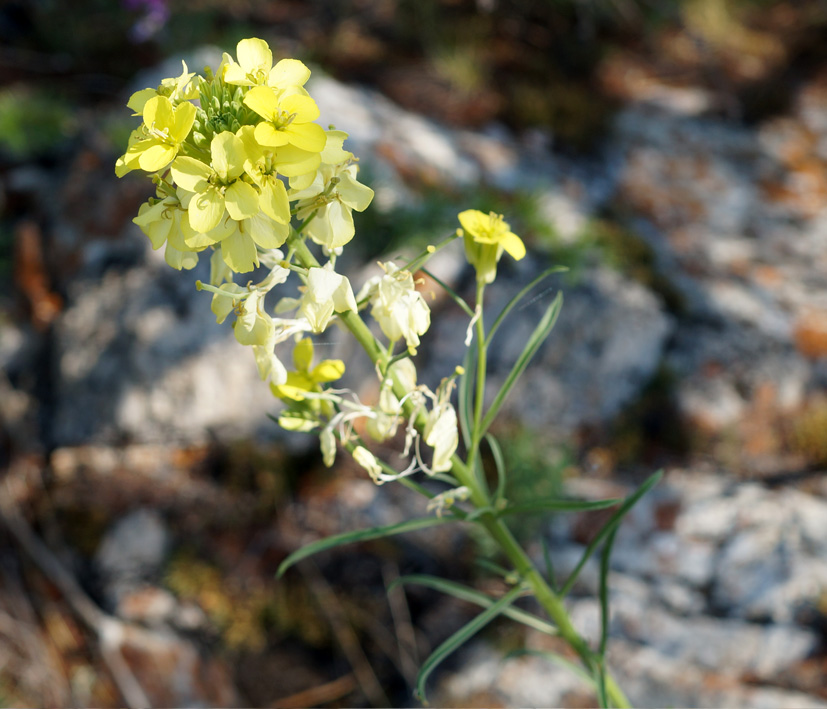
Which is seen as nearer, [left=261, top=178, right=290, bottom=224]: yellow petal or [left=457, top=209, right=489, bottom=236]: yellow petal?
[left=261, top=178, right=290, bottom=224]: yellow petal

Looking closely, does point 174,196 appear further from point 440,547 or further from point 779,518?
point 779,518

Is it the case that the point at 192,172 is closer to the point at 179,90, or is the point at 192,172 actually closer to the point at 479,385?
the point at 179,90

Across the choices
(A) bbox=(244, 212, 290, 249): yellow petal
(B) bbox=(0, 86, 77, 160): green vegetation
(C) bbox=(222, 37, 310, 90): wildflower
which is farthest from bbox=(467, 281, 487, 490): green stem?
(B) bbox=(0, 86, 77, 160): green vegetation

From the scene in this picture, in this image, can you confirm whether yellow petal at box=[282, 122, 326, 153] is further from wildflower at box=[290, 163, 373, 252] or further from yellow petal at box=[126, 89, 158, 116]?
yellow petal at box=[126, 89, 158, 116]

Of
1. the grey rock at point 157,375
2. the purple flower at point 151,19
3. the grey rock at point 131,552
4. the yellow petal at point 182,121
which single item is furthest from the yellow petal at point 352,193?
the purple flower at point 151,19

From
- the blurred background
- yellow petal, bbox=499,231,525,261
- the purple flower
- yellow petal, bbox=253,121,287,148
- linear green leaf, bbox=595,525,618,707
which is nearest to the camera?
yellow petal, bbox=253,121,287,148

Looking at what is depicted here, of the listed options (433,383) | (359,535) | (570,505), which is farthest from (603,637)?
(433,383)

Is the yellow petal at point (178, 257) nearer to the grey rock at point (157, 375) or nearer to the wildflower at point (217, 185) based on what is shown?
the wildflower at point (217, 185)
